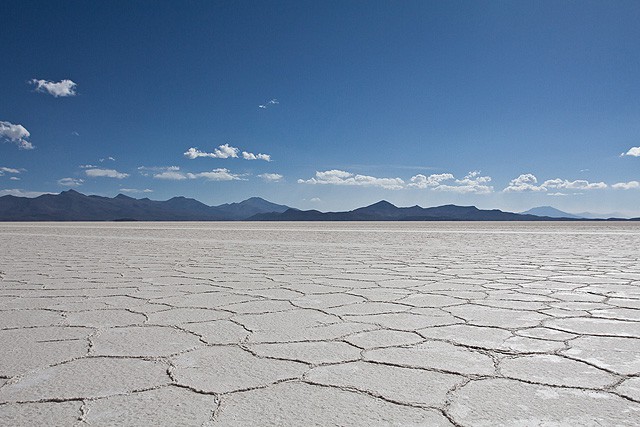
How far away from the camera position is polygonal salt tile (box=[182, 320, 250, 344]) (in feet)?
5.67

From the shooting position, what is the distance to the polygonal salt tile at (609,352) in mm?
1366

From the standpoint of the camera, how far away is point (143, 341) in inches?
67.9

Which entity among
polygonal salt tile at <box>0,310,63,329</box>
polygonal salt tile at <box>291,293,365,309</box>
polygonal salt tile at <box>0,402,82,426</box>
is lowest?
polygonal salt tile at <box>0,310,63,329</box>

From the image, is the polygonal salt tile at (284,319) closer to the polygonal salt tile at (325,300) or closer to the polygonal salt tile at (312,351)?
the polygonal salt tile at (325,300)

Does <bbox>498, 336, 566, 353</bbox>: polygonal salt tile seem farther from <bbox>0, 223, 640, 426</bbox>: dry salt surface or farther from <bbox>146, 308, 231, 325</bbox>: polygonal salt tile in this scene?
<bbox>146, 308, 231, 325</bbox>: polygonal salt tile

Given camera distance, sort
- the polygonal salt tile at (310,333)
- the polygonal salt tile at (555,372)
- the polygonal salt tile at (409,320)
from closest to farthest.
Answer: the polygonal salt tile at (555,372) < the polygonal salt tile at (310,333) < the polygonal salt tile at (409,320)

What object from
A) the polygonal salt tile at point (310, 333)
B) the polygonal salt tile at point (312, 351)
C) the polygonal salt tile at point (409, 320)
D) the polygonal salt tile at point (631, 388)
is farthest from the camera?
the polygonal salt tile at point (409, 320)

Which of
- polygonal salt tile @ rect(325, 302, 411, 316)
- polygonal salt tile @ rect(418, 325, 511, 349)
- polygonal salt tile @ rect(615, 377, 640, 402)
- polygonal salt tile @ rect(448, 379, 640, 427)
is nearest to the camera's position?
polygonal salt tile @ rect(448, 379, 640, 427)

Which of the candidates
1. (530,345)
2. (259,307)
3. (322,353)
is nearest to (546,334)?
(530,345)

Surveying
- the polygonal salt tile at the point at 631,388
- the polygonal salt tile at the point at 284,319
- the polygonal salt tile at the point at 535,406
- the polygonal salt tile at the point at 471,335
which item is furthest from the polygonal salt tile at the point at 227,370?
the polygonal salt tile at the point at 631,388

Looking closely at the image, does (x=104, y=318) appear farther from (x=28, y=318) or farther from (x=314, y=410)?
(x=314, y=410)

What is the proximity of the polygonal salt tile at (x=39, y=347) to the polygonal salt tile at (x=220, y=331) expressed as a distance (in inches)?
16.0

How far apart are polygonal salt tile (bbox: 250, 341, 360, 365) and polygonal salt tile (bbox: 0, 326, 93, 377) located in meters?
0.62

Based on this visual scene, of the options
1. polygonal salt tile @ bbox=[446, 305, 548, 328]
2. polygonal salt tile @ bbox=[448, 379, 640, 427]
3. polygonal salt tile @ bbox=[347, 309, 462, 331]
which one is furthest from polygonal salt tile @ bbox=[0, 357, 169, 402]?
polygonal salt tile @ bbox=[446, 305, 548, 328]
